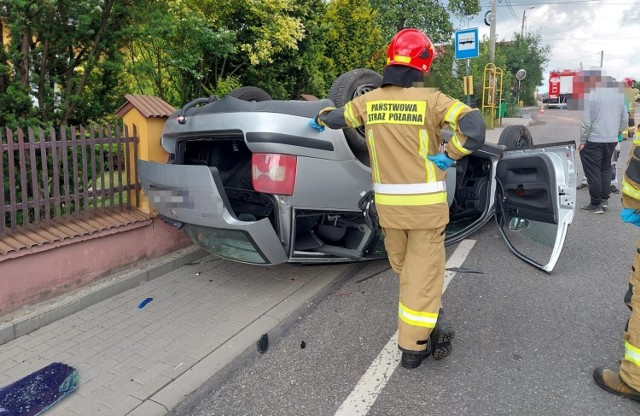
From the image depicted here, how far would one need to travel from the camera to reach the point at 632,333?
2.55 metres

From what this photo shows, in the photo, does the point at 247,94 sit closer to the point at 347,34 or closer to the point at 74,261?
the point at 74,261

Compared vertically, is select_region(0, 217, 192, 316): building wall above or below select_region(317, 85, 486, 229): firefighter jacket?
below

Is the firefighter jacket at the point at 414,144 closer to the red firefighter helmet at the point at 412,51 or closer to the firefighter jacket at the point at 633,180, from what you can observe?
the red firefighter helmet at the point at 412,51

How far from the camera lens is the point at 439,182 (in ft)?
9.45

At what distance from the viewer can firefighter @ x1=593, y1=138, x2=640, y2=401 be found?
253 centimetres

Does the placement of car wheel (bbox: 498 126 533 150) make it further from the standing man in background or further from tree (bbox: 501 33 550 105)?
tree (bbox: 501 33 550 105)

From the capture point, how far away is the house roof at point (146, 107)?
14.6 ft

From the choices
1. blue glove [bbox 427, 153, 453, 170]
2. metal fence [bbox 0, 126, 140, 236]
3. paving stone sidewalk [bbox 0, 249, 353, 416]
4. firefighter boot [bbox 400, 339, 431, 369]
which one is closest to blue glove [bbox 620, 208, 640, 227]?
blue glove [bbox 427, 153, 453, 170]

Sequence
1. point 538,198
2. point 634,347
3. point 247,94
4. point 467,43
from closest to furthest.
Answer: point 634,347
point 538,198
point 247,94
point 467,43

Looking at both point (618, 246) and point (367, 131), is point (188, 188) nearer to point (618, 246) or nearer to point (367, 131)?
point (367, 131)

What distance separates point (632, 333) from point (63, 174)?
162 inches

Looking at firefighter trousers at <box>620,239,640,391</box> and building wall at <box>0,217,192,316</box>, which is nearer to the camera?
firefighter trousers at <box>620,239,640,391</box>

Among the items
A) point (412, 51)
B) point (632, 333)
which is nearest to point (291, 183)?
point (412, 51)

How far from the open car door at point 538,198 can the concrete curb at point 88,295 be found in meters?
3.09
